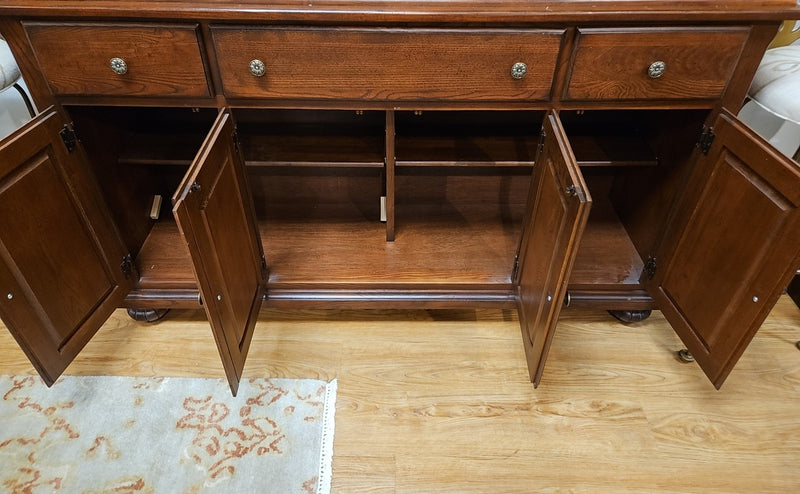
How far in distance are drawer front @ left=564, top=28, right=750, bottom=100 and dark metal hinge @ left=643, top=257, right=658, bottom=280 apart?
1.28ft

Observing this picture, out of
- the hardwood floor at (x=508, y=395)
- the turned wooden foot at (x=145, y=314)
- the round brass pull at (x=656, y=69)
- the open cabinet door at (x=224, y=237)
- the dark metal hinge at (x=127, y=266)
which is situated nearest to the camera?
the open cabinet door at (x=224, y=237)

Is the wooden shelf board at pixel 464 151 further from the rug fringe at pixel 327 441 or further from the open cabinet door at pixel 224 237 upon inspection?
the rug fringe at pixel 327 441

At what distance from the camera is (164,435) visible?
3.75ft

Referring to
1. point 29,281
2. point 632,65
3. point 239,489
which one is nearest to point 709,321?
point 632,65

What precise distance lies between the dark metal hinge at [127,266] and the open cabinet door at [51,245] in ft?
0.11

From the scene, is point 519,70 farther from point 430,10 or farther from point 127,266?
point 127,266

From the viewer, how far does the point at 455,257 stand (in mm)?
1353

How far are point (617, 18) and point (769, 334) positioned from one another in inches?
38.3

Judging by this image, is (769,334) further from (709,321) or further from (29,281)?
(29,281)

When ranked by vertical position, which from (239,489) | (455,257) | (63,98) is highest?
(63,98)

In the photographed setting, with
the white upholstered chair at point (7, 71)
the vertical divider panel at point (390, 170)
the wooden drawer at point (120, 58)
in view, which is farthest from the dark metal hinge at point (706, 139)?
the white upholstered chair at point (7, 71)

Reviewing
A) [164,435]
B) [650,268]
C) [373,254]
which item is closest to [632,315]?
[650,268]

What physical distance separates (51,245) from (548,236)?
37.8 inches

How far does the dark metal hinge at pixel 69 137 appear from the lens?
1027 millimetres
